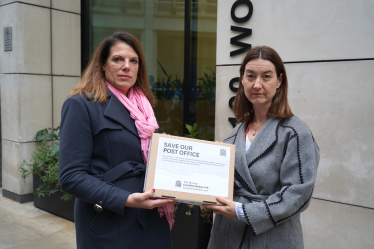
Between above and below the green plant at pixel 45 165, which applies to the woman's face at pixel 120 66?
above

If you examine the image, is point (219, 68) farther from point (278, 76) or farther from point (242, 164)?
point (242, 164)

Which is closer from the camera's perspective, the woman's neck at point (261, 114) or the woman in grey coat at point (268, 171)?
the woman in grey coat at point (268, 171)

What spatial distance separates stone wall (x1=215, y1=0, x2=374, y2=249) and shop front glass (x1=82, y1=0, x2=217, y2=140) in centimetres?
170

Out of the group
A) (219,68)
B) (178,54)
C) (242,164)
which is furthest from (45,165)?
(242,164)

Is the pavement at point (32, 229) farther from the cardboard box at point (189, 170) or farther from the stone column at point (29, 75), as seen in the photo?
the cardboard box at point (189, 170)

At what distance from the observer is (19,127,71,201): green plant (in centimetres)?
488

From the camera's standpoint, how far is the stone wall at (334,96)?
112 inches

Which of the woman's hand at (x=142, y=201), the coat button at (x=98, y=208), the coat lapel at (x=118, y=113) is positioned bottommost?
the coat button at (x=98, y=208)

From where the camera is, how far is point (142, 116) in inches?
80.6

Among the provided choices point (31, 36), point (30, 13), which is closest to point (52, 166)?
point (31, 36)

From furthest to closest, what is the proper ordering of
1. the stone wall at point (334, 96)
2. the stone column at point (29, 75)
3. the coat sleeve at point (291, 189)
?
1. the stone column at point (29, 75)
2. the stone wall at point (334, 96)
3. the coat sleeve at point (291, 189)

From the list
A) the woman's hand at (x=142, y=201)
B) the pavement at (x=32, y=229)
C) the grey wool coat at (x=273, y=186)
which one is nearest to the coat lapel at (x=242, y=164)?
the grey wool coat at (x=273, y=186)

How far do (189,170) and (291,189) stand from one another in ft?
1.79

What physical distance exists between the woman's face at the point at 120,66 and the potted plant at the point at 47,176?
3.18 metres
